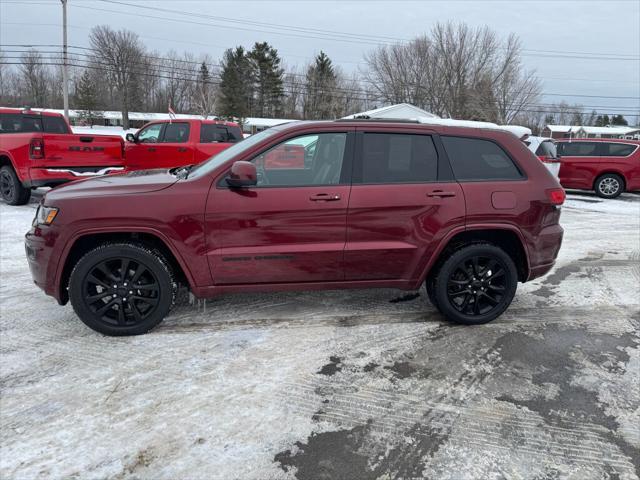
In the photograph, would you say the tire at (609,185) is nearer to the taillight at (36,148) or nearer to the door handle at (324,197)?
the door handle at (324,197)

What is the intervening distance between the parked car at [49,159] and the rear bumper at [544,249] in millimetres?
7956

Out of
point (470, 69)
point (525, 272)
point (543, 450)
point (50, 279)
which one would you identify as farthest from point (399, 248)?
point (470, 69)

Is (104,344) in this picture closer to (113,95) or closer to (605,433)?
(605,433)

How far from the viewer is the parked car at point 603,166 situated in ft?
43.1

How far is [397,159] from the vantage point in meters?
3.83

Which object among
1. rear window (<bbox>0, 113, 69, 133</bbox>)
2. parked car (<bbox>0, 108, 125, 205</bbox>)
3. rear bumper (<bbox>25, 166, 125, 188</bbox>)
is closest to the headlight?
rear bumper (<bbox>25, 166, 125, 188</bbox>)

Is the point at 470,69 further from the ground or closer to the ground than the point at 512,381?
further from the ground

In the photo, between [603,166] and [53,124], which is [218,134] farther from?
[603,166]

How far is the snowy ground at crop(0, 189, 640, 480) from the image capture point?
236 centimetres

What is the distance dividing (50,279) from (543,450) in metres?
3.51

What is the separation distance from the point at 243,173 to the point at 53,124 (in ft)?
31.6

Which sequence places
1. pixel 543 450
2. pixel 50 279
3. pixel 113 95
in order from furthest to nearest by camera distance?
pixel 113 95 → pixel 50 279 → pixel 543 450

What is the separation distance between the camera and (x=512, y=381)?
125 inches

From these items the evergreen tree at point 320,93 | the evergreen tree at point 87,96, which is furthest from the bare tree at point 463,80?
the evergreen tree at point 87,96
